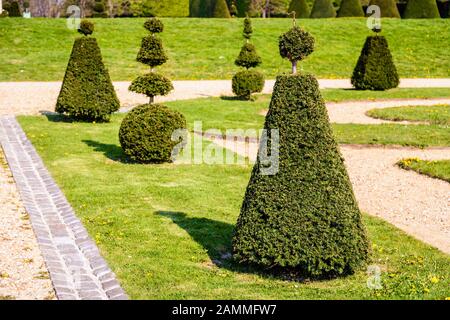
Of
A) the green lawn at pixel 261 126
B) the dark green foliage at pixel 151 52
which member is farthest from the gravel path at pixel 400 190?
the dark green foliage at pixel 151 52

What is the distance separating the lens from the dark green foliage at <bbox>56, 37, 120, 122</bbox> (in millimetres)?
18125

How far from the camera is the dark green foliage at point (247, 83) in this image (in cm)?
2423

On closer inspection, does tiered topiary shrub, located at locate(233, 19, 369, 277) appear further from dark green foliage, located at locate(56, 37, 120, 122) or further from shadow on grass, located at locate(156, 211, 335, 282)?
dark green foliage, located at locate(56, 37, 120, 122)

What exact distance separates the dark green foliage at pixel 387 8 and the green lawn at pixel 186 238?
38528 mm

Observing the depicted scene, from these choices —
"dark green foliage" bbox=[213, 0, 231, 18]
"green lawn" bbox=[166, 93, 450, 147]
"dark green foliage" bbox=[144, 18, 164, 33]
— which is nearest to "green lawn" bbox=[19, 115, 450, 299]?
"dark green foliage" bbox=[144, 18, 164, 33]

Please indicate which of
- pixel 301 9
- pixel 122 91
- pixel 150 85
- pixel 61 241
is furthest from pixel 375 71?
pixel 301 9

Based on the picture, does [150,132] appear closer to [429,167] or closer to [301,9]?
[429,167]

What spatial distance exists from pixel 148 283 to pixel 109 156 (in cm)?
789

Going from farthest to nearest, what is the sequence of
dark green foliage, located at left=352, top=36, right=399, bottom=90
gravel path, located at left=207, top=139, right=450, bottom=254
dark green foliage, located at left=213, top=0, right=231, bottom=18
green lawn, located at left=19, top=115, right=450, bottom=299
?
dark green foliage, located at left=213, top=0, right=231, bottom=18
dark green foliage, located at left=352, top=36, right=399, bottom=90
gravel path, located at left=207, top=139, right=450, bottom=254
green lawn, located at left=19, top=115, right=450, bottom=299

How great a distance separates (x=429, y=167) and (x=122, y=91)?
16.3 m

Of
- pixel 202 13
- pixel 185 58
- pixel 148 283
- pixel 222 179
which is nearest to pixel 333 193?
Answer: pixel 148 283

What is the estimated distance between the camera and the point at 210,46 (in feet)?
125

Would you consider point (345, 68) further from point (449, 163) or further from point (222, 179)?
point (222, 179)

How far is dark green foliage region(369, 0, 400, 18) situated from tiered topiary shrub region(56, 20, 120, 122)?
3515 centimetres
